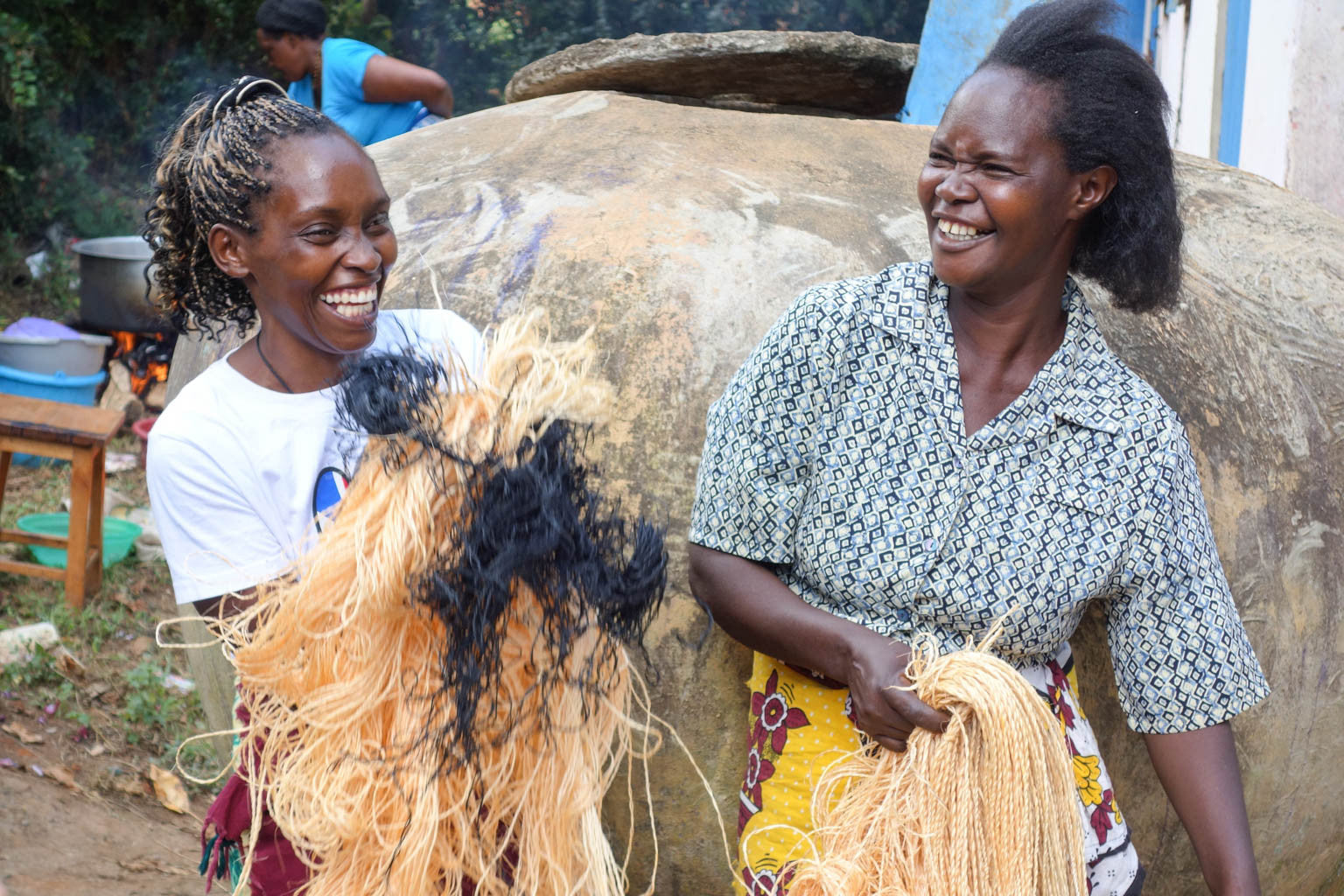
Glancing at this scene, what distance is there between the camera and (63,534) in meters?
6.20

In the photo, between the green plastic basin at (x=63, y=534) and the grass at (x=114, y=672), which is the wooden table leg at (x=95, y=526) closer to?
the grass at (x=114, y=672)

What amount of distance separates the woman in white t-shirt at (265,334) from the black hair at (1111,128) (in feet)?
3.17

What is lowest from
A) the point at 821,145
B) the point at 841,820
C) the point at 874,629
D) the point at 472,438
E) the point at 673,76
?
the point at 841,820

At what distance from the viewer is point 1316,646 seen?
2.51m

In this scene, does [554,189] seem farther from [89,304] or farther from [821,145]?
[89,304]

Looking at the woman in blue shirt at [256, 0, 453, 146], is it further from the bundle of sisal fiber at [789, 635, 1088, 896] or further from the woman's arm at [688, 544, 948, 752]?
the bundle of sisal fiber at [789, 635, 1088, 896]

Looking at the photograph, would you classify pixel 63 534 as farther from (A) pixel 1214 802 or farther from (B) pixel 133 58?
(B) pixel 133 58

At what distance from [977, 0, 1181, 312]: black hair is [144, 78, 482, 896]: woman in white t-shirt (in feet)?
3.17

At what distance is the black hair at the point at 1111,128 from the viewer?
192 centimetres

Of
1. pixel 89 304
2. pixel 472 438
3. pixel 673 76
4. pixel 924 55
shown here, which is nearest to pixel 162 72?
pixel 89 304

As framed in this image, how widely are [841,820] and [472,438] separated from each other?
0.78m

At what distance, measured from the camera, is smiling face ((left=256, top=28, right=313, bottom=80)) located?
4.98 meters

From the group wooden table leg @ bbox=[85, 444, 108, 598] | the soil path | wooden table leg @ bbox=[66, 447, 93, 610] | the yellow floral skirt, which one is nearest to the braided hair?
the yellow floral skirt

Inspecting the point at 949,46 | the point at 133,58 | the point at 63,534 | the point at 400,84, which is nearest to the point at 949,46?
the point at 949,46
